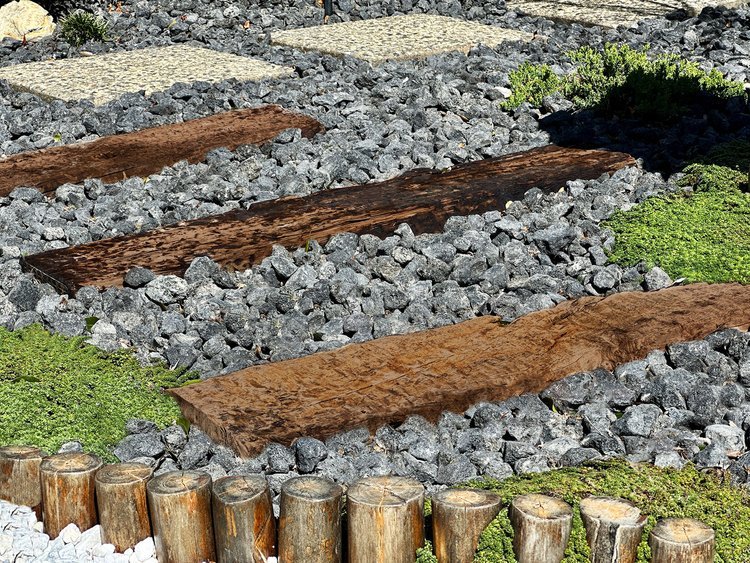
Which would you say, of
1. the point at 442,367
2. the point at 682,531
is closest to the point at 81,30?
the point at 442,367

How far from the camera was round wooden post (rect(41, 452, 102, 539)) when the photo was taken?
2697 millimetres

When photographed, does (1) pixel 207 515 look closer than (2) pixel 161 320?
Yes

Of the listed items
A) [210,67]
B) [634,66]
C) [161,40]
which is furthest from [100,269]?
[161,40]

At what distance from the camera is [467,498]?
98.3 inches

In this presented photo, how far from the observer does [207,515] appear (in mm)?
2609

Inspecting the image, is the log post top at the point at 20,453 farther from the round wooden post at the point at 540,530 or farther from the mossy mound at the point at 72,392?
the round wooden post at the point at 540,530

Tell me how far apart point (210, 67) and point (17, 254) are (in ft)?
9.80

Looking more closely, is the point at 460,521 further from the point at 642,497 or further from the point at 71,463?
the point at 71,463

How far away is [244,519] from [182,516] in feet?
0.50

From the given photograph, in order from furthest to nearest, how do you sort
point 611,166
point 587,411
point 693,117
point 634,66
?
point 634,66 → point 693,117 → point 611,166 → point 587,411

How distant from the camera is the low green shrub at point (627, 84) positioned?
6160 millimetres

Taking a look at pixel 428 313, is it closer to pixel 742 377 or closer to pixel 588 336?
pixel 588 336

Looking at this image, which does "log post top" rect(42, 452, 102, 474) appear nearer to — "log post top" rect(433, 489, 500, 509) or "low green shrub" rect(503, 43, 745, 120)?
"log post top" rect(433, 489, 500, 509)

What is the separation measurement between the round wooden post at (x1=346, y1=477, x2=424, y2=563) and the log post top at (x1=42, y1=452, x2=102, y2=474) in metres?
0.65
